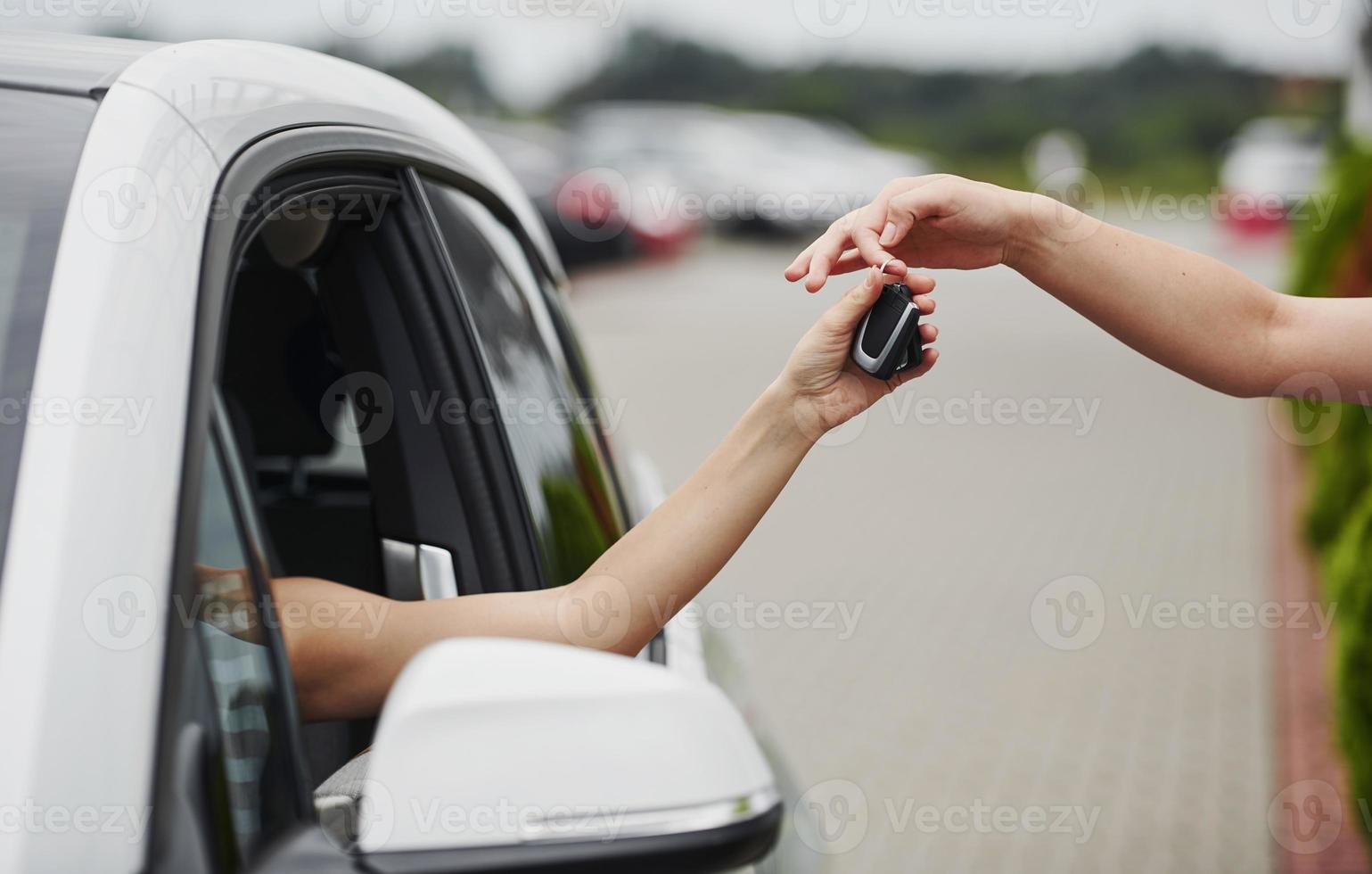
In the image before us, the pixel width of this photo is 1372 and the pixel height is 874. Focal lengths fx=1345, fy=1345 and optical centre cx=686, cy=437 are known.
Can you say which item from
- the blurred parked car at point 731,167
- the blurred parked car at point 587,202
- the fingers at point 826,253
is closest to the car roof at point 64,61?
the fingers at point 826,253

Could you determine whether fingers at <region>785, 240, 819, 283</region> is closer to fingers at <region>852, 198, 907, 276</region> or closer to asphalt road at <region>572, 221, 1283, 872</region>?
fingers at <region>852, 198, 907, 276</region>

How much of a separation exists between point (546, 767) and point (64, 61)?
974 mm

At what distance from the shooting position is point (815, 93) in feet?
144

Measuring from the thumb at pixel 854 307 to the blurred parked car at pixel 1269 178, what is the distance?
2148 centimetres

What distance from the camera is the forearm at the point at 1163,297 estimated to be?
6.17 ft

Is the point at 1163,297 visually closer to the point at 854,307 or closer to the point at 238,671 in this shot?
the point at 854,307

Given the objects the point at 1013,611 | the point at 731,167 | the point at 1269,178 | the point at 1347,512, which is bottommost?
the point at 1013,611

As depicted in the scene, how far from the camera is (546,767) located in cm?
112

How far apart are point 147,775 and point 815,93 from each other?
4444 cm

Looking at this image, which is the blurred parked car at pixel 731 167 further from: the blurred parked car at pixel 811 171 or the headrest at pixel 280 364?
the headrest at pixel 280 364

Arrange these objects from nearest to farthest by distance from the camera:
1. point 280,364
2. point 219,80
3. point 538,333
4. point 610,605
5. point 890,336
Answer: point 219,80, point 890,336, point 610,605, point 538,333, point 280,364

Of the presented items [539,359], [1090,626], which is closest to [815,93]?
[1090,626]

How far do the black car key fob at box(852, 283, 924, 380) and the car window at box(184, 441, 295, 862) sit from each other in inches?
31.8

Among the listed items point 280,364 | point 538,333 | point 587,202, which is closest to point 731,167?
point 587,202
